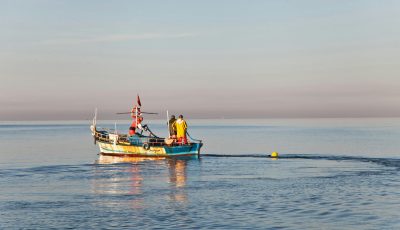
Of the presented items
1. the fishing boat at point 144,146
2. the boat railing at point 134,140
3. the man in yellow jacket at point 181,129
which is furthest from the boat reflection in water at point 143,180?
the man in yellow jacket at point 181,129

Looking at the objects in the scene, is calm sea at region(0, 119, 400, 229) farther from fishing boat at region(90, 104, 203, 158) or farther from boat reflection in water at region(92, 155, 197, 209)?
fishing boat at region(90, 104, 203, 158)

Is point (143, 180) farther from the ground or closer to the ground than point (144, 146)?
closer to the ground

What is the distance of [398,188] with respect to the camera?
27.5 meters

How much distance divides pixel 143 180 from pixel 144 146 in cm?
1629

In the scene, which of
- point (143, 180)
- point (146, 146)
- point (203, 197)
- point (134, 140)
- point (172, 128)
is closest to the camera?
point (203, 197)

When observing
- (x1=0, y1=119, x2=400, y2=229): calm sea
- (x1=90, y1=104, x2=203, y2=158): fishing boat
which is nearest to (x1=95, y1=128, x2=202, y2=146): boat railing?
(x1=90, y1=104, x2=203, y2=158): fishing boat

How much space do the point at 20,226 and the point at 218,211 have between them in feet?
23.0

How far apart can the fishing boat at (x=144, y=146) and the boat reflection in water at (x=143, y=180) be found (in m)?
0.68

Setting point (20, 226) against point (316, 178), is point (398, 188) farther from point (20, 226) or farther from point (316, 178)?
point (20, 226)

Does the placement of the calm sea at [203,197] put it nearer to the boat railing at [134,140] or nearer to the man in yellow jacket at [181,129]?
the man in yellow jacket at [181,129]

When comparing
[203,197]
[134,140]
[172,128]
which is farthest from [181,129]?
[203,197]

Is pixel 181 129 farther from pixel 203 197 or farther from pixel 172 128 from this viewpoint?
pixel 203 197

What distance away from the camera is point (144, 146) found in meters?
48.6

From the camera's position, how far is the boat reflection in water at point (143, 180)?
82.9ft
